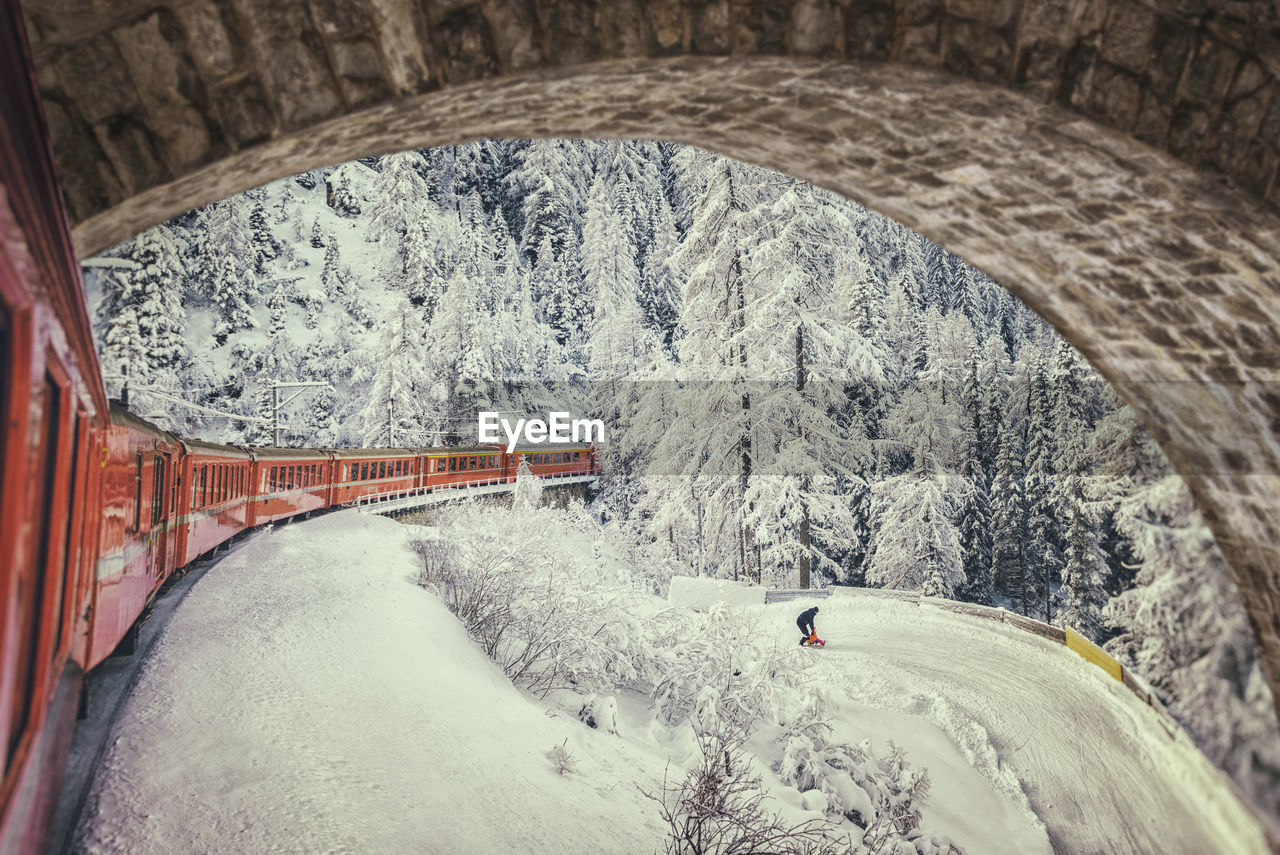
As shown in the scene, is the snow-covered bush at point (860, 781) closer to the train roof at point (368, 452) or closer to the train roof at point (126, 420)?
the train roof at point (126, 420)

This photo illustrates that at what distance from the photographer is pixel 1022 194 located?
318 centimetres

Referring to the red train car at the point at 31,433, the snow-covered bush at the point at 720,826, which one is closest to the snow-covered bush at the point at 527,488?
the snow-covered bush at the point at 720,826

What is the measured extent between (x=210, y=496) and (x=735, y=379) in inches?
461

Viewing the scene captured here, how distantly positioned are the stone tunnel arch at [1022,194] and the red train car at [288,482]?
12.6 meters

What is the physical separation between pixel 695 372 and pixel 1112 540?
630 inches

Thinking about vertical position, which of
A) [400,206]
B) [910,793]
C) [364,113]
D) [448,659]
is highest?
[400,206]

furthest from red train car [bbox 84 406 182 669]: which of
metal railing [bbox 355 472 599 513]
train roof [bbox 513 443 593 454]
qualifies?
train roof [bbox 513 443 593 454]

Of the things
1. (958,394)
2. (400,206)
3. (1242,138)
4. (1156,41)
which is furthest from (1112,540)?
(400,206)

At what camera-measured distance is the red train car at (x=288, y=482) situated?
13.9m

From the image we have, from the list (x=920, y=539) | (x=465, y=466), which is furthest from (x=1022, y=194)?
(x=465, y=466)

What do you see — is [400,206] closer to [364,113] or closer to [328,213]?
[328,213]

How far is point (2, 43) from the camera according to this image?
4.29 feet

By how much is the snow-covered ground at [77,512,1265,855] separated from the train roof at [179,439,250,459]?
1.81m

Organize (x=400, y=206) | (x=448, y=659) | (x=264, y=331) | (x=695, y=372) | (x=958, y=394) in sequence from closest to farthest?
(x=448, y=659) → (x=695, y=372) → (x=958, y=394) → (x=264, y=331) → (x=400, y=206)
